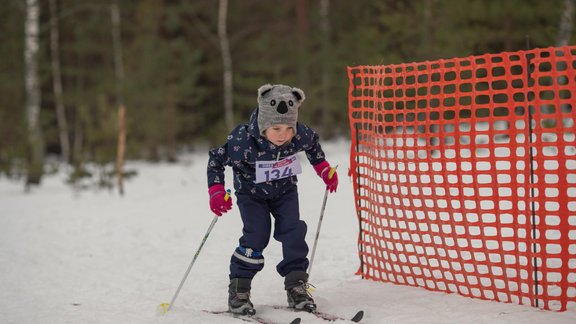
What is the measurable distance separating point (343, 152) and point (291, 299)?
15.5 meters

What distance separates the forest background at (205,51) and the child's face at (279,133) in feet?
32.8

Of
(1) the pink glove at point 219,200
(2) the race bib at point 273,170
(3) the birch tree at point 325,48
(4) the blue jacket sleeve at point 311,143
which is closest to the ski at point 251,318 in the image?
(1) the pink glove at point 219,200

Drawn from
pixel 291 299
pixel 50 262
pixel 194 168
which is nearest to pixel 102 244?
pixel 50 262

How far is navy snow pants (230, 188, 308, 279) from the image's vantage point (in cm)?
444

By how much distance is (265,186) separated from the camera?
4445mm

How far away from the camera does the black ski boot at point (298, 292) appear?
4.33 m

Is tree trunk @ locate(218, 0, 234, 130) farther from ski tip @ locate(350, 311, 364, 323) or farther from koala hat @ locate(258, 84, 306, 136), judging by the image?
ski tip @ locate(350, 311, 364, 323)

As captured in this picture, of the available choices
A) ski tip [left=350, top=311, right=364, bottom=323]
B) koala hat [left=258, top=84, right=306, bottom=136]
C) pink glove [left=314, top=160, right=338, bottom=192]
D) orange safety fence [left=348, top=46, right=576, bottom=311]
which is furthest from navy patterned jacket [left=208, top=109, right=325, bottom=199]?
ski tip [left=350, top=311, right=364, bottom=323]

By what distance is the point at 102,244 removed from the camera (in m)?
7.64

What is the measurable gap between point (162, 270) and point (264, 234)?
2.16m

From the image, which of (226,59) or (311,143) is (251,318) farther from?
(226,59)

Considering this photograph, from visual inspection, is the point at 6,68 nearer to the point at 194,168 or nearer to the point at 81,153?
the point at 194,168

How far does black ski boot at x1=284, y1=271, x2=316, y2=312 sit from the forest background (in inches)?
391

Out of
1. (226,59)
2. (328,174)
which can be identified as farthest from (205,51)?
(328,174)
